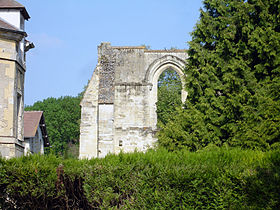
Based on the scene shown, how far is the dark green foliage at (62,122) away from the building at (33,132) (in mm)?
22780

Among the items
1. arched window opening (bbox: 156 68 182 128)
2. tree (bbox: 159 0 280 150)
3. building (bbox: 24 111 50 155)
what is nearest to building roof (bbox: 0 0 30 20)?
tree (bbox: 159 0 280 150)

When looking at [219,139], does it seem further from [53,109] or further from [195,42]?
[53,109]

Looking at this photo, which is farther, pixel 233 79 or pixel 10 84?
pixel 233 79

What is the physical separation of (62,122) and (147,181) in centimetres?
4343

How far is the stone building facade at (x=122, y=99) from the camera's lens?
2219 centimetres

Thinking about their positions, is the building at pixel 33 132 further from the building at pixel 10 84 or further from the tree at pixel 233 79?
the tree at pixel 233 79

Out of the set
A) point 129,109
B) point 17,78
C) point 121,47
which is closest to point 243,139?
point 17,78

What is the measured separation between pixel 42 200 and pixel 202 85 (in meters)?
7.41

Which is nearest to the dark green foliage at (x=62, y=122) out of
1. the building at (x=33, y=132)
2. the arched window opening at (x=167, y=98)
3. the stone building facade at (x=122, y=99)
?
the arched window opening at (x=167, y=98)

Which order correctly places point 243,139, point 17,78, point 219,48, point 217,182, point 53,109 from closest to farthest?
point 217,182 → point 243,139 → point 17,78 → point 219,48 → point 53,109

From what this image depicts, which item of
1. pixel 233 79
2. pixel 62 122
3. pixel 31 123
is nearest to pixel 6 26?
pixel 233 79

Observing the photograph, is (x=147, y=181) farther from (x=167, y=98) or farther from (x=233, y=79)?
(x=167, y=98)

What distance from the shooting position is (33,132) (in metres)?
22.5

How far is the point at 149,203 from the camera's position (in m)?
9.07
